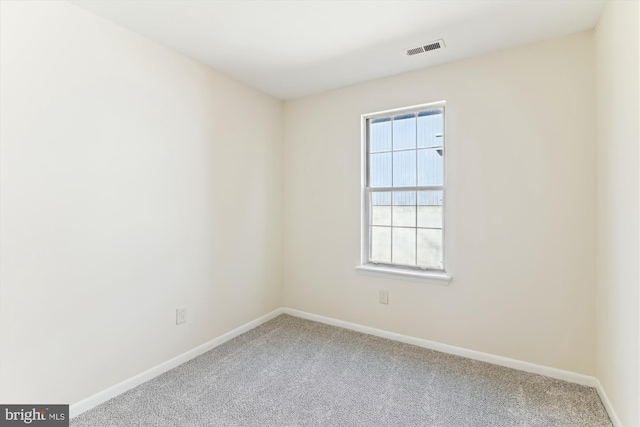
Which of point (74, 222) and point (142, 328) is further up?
point (74, 222)

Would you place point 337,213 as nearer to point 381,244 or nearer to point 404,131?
point 381,244

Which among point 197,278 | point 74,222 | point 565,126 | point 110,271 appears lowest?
point 197,278

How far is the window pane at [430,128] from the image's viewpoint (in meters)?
2.69

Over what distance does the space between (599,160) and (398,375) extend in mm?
1977

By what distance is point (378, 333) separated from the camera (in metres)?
2.92

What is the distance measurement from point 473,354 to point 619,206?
4.83 ft

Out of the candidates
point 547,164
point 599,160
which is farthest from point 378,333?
point 599,160

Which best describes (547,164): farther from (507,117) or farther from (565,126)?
(507,117)

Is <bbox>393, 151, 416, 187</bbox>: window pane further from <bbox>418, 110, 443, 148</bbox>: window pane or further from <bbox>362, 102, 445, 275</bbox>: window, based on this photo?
<bbox>418, 110, 443, 148</bbox>: window pane

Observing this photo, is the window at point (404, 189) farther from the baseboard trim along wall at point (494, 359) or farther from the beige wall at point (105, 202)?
the beige wall at point (105, 202)

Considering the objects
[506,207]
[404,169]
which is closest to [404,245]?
[404,169]

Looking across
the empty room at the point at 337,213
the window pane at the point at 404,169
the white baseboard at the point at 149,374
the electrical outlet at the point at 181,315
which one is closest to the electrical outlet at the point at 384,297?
the empty room at the point at 337,213

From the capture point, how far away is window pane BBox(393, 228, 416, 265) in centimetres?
284

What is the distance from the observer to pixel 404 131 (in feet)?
9.43
